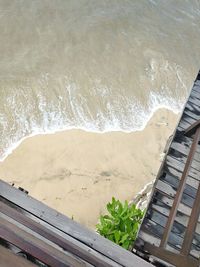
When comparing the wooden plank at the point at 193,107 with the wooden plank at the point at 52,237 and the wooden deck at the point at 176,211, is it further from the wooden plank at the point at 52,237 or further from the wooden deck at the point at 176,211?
the wooden plank at the point at 52,237

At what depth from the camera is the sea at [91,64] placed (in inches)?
460

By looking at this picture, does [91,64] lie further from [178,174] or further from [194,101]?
[178,174]

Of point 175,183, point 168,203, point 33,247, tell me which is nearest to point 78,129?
point 175,183

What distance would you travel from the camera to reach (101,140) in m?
11.2

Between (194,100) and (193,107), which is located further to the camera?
(194,100)

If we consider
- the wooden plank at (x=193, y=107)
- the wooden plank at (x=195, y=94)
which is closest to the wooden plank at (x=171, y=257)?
the wooden plank at (x=193, y=107)

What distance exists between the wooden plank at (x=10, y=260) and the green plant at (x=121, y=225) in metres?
4.73

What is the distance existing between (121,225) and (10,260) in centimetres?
521

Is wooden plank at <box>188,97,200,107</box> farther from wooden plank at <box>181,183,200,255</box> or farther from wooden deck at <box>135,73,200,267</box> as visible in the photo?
wooden plank at <box>181,183,200,255</box>

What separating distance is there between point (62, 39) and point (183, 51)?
174 inches

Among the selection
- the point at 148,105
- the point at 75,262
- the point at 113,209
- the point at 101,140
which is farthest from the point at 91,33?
the point at 75,262

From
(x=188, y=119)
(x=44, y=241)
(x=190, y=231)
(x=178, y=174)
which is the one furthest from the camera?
(x=188, y=119)

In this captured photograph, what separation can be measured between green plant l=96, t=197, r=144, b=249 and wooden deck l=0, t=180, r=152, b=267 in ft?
12.0

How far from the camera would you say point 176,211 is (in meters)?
5.95
